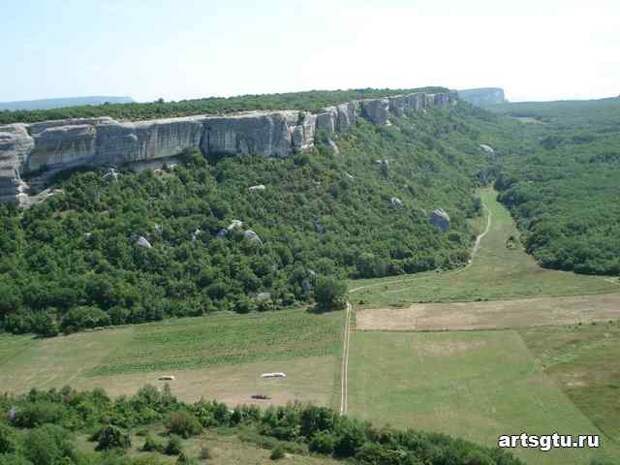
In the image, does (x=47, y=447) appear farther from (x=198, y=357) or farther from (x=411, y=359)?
(x=411, y=359)

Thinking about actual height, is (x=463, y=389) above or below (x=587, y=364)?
below

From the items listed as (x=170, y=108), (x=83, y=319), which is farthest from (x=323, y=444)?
(x=170, y=108)

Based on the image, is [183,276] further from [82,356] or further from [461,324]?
[461,324]

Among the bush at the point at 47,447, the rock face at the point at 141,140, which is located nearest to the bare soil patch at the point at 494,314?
the rock face at the point at 141,140

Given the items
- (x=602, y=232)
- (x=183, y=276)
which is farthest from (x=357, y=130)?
(x=183, y=276)

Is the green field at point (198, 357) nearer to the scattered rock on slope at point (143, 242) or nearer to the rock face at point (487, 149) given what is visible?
the scattered rock on slope at point (143, 242)

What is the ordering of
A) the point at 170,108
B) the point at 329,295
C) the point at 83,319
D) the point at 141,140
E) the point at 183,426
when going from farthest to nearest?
the point at 170,108 → the point at 141,140 → the point at 329,295 → the point at 83,319 → the point at 183,426
